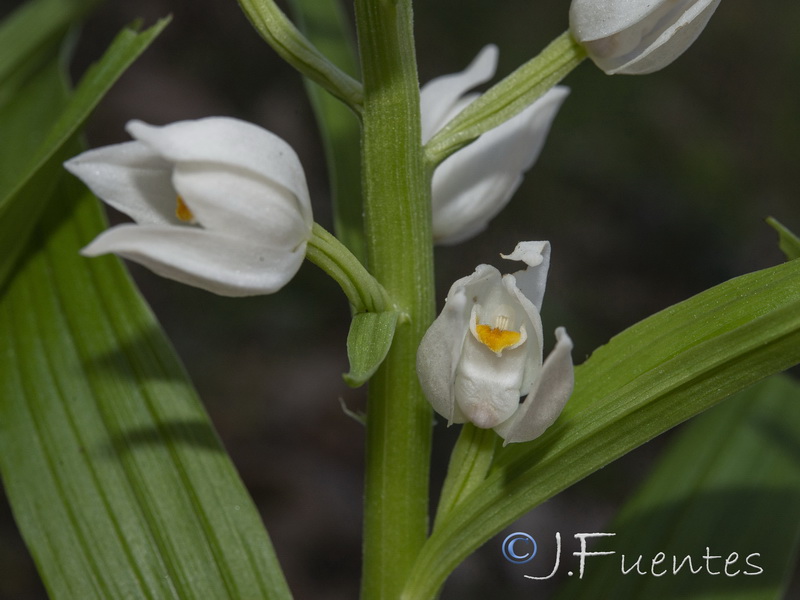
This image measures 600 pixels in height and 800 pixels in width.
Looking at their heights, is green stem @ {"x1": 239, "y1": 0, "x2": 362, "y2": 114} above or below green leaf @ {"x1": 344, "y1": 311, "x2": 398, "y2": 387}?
above

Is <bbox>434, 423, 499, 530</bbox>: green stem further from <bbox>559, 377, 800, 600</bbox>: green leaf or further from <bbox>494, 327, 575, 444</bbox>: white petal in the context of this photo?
<bbox>559, 377, 800, 600</bbox>: green leaf

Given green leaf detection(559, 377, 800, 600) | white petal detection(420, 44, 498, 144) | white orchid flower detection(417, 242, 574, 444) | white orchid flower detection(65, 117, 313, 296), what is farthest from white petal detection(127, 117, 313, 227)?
green leaf detection(559, 377, 800, 600)

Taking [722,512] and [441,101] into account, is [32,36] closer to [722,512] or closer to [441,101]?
[441,101]

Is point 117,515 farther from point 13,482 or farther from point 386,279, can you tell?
point 386,279

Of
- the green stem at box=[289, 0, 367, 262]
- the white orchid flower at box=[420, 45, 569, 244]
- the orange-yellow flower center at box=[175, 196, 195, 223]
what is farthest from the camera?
the green stem at box=[289, 0, 367, 262]

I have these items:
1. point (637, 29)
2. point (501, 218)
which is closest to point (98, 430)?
point (637, 29)
